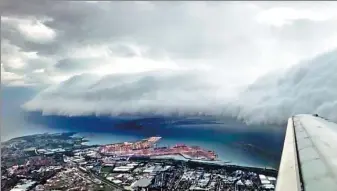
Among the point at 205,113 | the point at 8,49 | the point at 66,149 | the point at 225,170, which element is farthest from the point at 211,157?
the point at 8,49

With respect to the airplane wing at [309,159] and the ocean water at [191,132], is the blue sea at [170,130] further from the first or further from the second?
the airplane wing at [309,159]

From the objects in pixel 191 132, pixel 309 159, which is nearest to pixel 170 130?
pixel 191 132

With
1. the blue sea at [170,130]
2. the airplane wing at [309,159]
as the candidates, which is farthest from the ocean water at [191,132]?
the airplane wing at [309,159]

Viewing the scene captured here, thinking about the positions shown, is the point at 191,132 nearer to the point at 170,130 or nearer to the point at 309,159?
the point at 170,130

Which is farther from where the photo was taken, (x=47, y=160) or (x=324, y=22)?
(x=47, y=160)

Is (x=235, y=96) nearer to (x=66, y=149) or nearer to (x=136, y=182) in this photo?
(x=136, y=182)
